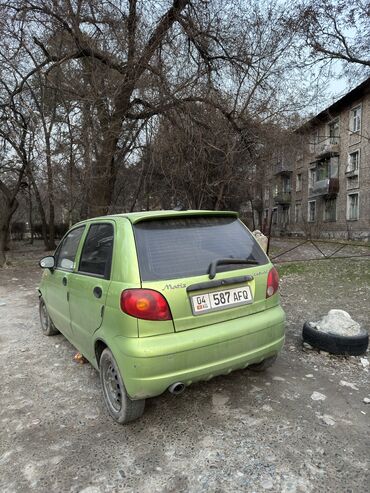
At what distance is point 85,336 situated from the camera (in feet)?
10.7

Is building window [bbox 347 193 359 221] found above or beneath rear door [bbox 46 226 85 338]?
above

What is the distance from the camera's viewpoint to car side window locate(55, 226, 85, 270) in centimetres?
384

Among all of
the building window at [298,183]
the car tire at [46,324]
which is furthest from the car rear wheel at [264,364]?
the building window at [298,183]

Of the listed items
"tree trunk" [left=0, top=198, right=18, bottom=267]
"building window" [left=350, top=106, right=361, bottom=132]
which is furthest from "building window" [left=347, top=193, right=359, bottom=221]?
"tree trunk" [left=0, top=198, right=18, bottom=267]

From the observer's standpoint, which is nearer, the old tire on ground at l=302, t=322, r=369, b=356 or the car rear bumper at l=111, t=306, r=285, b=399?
the car rear bumper at l=111, t=306, r=285, b=399

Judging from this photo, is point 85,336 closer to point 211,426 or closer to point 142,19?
point 211,426

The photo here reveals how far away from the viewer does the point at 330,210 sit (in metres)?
31.1

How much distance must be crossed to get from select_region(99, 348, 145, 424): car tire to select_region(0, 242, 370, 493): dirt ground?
104 mm

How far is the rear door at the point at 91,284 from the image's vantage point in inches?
117

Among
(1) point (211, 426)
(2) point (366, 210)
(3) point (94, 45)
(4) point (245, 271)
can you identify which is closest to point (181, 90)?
(3) point (94, 45)

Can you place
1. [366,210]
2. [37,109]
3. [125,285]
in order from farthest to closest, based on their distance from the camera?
1. [366,210]
2. [37,109]
3. [125,285]

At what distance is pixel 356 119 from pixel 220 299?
29545 millimetres

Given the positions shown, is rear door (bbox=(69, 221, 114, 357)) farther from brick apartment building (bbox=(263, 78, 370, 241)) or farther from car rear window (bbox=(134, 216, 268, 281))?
brick apartment building (bbox=(263, 78, 370, 241))

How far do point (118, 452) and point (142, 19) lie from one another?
11197mm
